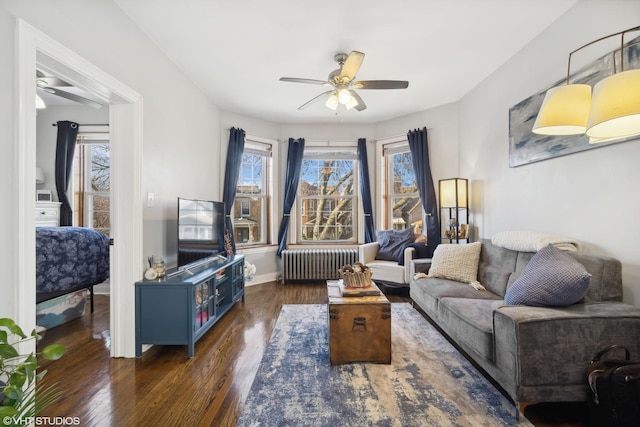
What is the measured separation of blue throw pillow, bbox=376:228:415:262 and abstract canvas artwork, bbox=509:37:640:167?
164cm

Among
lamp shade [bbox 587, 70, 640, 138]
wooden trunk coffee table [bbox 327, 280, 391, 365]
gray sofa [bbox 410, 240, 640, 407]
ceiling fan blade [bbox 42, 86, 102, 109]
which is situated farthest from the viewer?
ceiling fan blade [bbox 42, 86, 102, 109]

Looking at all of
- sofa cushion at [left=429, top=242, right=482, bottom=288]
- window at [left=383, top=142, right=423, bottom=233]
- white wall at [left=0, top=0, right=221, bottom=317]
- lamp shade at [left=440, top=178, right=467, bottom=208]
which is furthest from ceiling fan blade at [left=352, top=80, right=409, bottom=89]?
window at [left=383, top=142, right=423, bottom=233]

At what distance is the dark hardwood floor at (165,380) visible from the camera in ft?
5.30

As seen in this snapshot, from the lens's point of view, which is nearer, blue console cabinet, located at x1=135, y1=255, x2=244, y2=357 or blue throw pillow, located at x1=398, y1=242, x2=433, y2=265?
blue console cabinet, located at x1=135, y1=255, x2=244, y2=357

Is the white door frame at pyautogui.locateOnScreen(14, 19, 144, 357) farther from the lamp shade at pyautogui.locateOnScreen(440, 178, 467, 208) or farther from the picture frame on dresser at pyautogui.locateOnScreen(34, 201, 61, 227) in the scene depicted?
the lamp shade at pyautogui.locateOnScreen(440, 178, 467, 208)

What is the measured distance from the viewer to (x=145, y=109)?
2461mm

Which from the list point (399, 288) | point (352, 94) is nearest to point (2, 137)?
point (352, 94)

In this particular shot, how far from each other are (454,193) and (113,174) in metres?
3.70

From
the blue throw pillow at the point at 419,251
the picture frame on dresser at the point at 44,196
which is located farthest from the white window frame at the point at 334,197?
the picture frame on dresser at the point at 44,196

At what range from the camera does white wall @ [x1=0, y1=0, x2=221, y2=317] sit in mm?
1388

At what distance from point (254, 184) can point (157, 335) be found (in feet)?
9.50

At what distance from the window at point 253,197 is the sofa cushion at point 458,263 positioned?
288 centimetres

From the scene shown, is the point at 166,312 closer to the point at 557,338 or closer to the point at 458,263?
the point at 557,338

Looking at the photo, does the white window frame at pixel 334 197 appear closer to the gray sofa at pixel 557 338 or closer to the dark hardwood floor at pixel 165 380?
the dark hardwood floor at pixel 165 380
